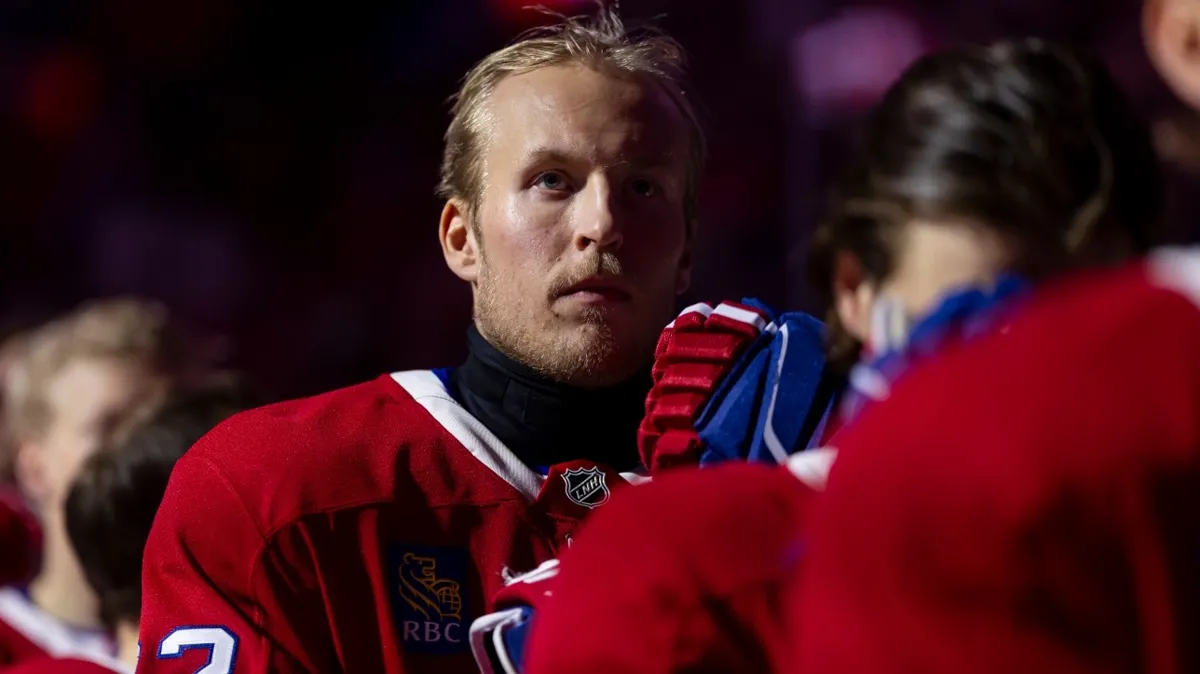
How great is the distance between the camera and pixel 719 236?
275 inches

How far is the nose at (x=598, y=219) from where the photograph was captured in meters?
2.04

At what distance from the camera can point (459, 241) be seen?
7.72 ft

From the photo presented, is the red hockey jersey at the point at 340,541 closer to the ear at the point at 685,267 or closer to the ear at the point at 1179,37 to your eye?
the ear at the point at 685,267

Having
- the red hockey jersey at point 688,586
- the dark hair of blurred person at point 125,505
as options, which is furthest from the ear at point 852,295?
the dark hair of blurred person at point 125,505

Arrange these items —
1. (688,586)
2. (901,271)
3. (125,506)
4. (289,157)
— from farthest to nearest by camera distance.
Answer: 1. (289,157)
2. (125,506)
3. (901,271)
4. (688,586)

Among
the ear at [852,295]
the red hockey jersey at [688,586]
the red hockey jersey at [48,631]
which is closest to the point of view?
the red hockey jersey at [688,586]

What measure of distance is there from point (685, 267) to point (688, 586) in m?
1.23

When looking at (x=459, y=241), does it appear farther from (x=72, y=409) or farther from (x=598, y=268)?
(x=72, y=409)

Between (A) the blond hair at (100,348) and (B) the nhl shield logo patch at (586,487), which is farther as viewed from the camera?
(A) the blond hair at (100,348)

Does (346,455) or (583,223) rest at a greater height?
(583,223)

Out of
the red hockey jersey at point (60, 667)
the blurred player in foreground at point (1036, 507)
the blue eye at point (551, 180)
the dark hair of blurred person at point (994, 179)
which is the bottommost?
the red hockey jersey at point (60, 667)

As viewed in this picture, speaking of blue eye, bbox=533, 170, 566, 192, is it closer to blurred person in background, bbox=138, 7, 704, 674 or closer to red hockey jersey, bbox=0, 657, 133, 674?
blurred person in background, bbox=138, 7, 704, 674

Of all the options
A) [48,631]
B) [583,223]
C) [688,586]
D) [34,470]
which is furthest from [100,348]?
[688,586]

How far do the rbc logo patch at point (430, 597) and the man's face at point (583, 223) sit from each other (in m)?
0.32
